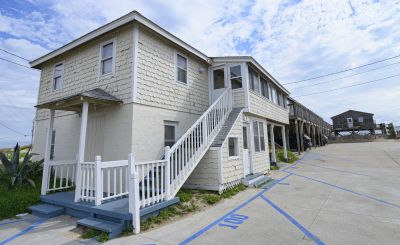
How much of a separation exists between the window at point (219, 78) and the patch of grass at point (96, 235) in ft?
26.5

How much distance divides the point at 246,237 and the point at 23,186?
7.63 metres

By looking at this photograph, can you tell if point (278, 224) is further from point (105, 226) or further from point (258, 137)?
point (258, 137)

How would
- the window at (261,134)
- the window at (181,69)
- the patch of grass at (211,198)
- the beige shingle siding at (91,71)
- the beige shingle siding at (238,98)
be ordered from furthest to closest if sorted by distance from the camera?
the window at (261,134), the beige shingle siding at (238,98), the window at (181,69), the beige shingle siding at (91,71), the patch of grass at (211,198)

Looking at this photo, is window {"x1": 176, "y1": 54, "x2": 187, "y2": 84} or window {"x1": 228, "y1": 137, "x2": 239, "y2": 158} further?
window {"x1": 176, "y1": 54, "x2": 187, "y2": 84}

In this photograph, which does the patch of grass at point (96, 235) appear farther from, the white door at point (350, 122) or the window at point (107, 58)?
the white door at point (350, 122)

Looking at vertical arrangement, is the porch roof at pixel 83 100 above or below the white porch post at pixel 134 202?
above

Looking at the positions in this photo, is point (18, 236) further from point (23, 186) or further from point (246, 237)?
point (246, 237)

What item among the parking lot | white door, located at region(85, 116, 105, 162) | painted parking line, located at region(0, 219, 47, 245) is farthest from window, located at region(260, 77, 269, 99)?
painted parking line, located at region(0, 219, 47, 245)

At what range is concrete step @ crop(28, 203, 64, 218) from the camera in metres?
5.56

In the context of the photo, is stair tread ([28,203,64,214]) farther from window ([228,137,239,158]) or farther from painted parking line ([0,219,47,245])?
window ([228,137,239,158])

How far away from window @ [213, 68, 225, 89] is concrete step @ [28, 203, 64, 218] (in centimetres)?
799

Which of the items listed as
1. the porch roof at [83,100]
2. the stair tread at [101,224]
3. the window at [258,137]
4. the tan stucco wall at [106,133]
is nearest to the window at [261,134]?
the window at [258,137]

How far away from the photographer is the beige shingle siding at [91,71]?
7047 millimetres

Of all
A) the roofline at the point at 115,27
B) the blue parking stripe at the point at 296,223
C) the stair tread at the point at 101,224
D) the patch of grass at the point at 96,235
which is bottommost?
the patch of grass at the point at 96,235
